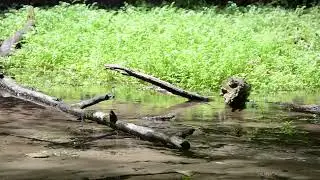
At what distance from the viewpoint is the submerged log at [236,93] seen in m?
8.04

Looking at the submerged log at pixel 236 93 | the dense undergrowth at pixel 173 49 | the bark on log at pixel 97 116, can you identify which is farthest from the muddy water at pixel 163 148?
the dense undergrowth at pixel 173 49

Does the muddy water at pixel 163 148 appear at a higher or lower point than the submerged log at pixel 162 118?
lower

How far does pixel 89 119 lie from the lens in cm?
674

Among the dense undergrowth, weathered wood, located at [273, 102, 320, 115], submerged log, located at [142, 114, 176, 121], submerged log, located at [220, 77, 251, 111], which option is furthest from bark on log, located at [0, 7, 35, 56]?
weathered wood, located at [273, 102, 320, 115]

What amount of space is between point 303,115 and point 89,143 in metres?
3.31

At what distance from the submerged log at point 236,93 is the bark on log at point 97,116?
2.34 metres

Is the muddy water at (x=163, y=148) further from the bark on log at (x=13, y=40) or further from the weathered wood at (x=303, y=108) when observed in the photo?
the bark on log at (x=13, y=40)

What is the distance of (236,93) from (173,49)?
4.46 m

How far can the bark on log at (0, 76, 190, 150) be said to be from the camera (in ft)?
17.2

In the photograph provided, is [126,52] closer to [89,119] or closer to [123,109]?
[123,109]

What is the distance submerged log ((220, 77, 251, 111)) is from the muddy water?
191 mm

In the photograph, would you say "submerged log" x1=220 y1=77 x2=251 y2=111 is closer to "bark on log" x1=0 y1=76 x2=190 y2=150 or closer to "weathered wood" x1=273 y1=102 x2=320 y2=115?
"weathered wood" x1=273 y1=102 x2=320 y2=115

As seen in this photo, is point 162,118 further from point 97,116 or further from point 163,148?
point 163,148

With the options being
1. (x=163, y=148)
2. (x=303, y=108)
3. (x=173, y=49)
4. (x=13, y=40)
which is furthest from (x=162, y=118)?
(x=13, y=40)
